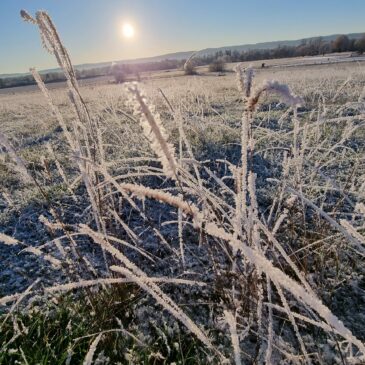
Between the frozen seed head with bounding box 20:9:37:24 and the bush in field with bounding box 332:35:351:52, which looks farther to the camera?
the bush in field with bounding box 332:35:351:52

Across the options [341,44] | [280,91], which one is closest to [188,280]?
[280,91]

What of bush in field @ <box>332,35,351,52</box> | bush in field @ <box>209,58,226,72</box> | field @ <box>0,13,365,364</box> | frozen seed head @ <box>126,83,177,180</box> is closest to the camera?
frozen seed head @ <box>126,83,177,180</box>

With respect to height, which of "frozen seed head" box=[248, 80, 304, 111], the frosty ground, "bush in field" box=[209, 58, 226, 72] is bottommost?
"bush in field" box=[209, 58, 226, 72]

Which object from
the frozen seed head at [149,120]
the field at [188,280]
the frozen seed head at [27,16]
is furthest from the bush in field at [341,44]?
the frozen seed head at [149,120]

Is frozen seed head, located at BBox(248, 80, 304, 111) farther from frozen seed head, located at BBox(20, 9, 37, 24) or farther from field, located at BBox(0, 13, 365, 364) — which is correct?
frozen seed head, located at BBox(20, 9, 37, 24)

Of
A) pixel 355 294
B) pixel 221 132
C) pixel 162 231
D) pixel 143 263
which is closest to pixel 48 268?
pixel 143 263

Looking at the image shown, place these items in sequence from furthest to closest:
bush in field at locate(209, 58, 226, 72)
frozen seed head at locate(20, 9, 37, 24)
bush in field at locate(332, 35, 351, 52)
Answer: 1. bush in field at locate(332, 35, 351, 52)
2. bush in field at locate(209, 58, 226, 72)
3. frozen seed head at locate(20, 9, 37, 24)

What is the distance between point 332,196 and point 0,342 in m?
2.45

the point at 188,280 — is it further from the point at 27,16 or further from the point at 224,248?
the point at 27,16

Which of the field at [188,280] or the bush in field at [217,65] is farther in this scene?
the bush in field at [217,65]

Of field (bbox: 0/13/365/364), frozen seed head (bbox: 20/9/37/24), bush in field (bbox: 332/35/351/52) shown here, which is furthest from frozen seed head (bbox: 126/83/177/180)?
bush in field (bbox: 332/35/351/52)

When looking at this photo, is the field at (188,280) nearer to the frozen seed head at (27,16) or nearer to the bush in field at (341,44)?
the frozen seed head at (27,16)

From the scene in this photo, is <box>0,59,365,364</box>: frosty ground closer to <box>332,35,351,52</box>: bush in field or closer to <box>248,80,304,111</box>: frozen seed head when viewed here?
<box>248,80,304,111</box>: frozen seed head

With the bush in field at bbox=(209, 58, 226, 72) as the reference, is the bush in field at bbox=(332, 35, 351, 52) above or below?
below
